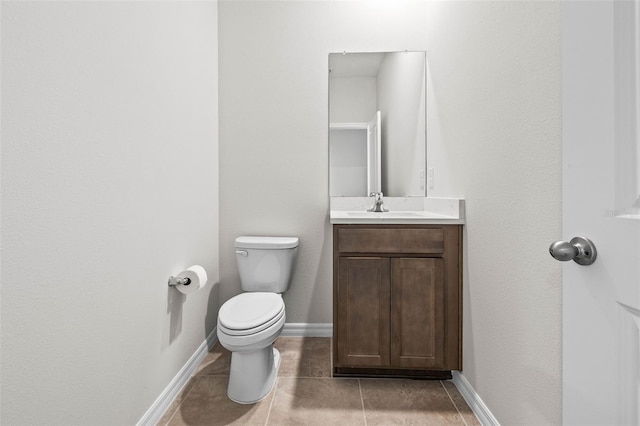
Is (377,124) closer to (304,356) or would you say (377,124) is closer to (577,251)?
(304,356)

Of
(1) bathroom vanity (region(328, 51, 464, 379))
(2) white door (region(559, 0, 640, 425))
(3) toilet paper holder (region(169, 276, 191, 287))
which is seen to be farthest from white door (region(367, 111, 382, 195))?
(2) white door (region(559, 0, 640, 425))

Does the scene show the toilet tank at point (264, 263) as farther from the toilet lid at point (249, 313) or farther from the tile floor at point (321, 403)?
the tile floor at point (321, 403)

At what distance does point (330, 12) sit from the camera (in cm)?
226

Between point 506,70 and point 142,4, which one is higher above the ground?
point 142,4

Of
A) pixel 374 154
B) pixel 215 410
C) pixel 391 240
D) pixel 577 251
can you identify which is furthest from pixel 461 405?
pixel 374 154

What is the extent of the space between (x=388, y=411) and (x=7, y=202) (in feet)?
5.19

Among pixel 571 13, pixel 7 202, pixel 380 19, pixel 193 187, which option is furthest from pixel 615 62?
pixel 380 19

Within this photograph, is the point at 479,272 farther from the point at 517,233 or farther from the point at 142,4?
the point at 142,4

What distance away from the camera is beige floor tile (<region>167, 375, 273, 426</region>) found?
141 centimetres

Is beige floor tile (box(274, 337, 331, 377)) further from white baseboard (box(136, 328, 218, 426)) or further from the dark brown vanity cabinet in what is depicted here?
white baseboard (box(136, 328, 218, 426))

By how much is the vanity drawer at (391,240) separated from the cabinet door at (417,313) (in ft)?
0.21

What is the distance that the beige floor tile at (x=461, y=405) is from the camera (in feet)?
4.63

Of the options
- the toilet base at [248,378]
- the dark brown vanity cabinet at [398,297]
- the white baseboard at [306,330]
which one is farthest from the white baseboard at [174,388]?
the dark brown vanity cabinet at [398,297]

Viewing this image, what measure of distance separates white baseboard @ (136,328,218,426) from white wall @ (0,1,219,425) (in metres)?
0.05
